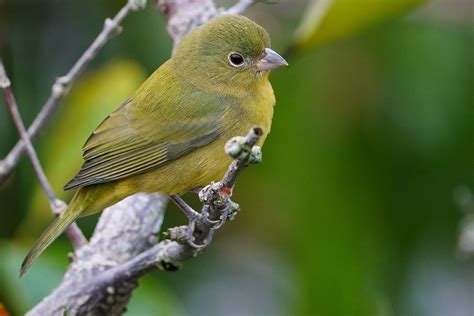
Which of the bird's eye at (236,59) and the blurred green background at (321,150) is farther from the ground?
the bird's eye at (236,59)

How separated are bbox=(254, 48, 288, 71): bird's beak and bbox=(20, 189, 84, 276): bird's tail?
0.95m

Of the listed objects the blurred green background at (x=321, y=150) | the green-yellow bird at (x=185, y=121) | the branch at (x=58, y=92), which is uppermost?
the branch at (x=58, y=92)

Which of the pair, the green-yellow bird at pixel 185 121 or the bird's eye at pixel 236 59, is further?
the bird's eye at pixel 236 59

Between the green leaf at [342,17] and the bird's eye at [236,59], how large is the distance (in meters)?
0.23

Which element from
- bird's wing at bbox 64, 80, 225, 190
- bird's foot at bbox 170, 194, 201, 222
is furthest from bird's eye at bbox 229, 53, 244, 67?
bird's foot at bbox 170, 194, 201, 222

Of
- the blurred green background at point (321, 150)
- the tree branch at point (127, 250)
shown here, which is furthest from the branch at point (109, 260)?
the blurred green background at point (321, 150)

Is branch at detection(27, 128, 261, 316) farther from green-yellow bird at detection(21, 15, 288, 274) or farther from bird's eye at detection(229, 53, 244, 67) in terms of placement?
bird's eye at detection(229, 53, 244, 67)

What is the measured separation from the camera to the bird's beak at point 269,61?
4113 millimetres

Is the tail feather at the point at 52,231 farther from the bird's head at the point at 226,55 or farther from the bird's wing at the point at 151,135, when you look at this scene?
the bird's head at the point at 226,55

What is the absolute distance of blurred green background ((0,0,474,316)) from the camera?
173 inches

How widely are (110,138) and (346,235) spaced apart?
1.10 metres

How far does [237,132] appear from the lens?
405 cm

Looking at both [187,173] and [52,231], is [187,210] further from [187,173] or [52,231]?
[52,231]

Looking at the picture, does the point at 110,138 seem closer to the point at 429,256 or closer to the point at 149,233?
the point at 149,233
